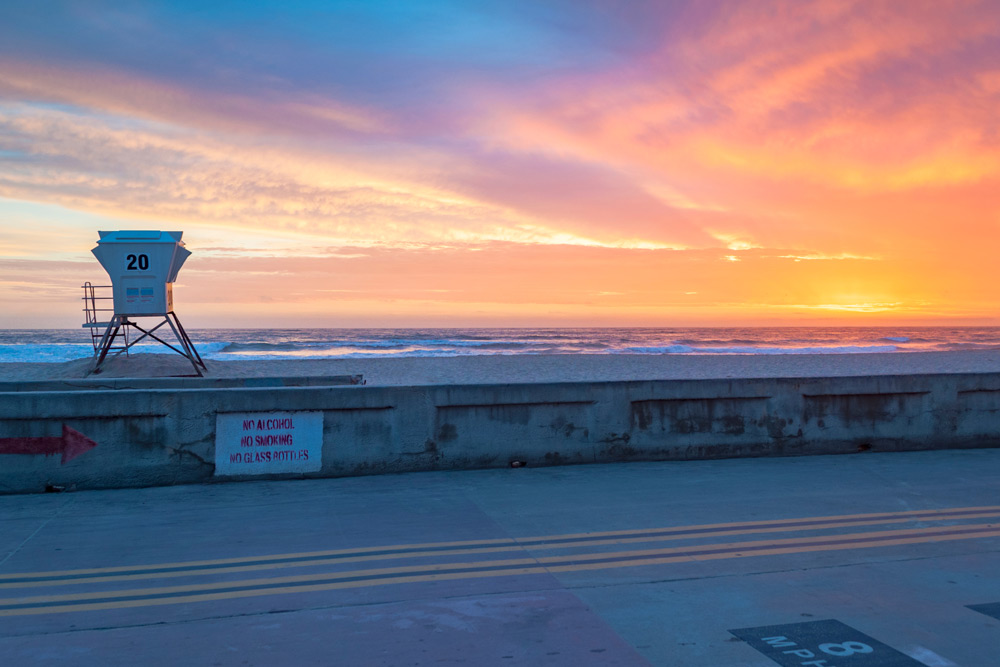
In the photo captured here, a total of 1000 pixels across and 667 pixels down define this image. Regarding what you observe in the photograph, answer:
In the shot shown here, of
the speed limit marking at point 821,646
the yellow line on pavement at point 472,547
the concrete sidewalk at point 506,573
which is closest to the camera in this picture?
the speed limit marking at point 821,646

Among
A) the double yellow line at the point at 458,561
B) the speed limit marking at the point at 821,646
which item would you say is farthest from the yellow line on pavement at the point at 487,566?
the speed limit marking at the point at 821,646

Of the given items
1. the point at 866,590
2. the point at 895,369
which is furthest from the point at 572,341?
the point at 866,590

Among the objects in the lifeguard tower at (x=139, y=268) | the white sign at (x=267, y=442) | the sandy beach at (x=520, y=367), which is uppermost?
the lifeguard tower at (x=139, y=268)

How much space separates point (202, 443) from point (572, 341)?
6168cm

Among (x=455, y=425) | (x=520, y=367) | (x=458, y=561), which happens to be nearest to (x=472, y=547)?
(x=458, y=561)

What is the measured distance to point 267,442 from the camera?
25.6 feet

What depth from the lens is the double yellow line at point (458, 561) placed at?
4504 mm

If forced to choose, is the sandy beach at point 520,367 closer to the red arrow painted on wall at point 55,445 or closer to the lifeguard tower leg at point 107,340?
the lifeguard tower leg at point 107,340

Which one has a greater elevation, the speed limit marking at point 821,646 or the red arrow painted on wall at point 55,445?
the red arrow painted on wall at point 55,445

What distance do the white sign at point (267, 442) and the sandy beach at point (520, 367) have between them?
1679cm

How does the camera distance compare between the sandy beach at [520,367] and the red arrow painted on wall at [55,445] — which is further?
the sandy beach at [520,367]

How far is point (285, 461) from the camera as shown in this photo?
779cm

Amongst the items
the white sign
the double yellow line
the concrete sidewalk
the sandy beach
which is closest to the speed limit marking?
the concrete sidewalk

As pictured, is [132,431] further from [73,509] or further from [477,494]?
[477,494]
